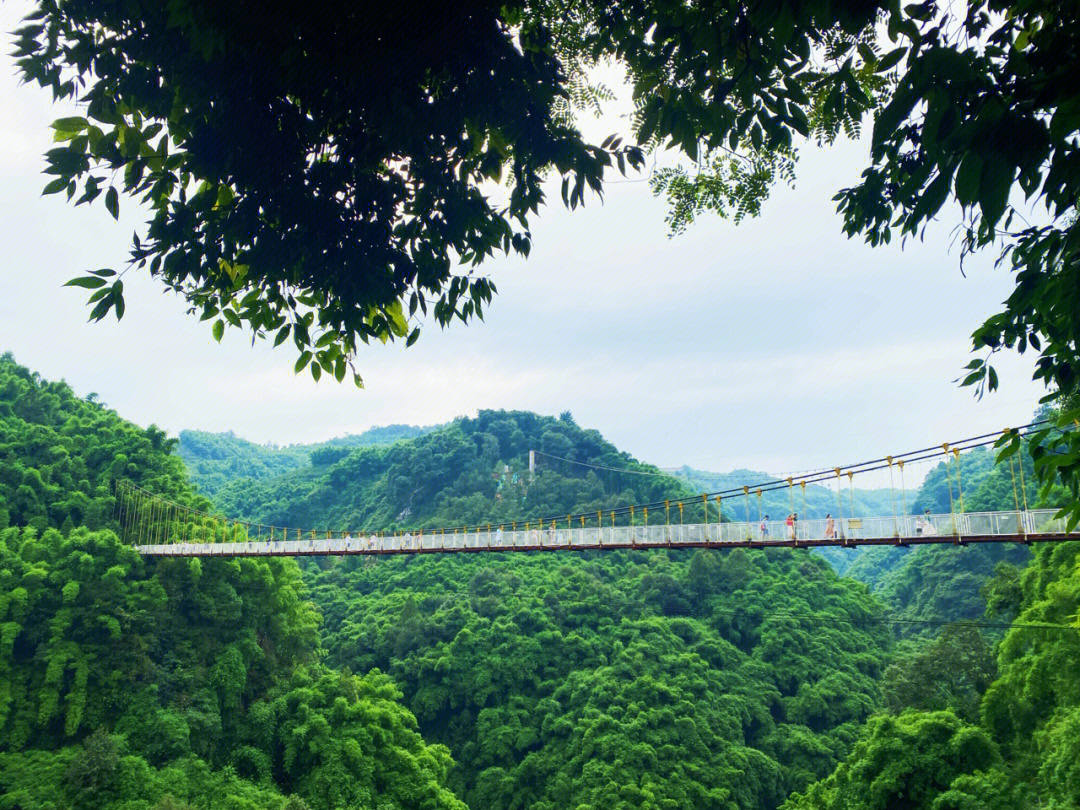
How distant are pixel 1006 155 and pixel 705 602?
28923mm

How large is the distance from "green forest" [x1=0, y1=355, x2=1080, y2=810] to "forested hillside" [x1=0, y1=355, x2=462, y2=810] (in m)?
0.06

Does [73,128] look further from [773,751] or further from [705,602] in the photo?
[705,602]

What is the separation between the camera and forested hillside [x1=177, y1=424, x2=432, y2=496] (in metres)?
65.8

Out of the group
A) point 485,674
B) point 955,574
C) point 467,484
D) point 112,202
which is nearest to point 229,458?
point 467,484

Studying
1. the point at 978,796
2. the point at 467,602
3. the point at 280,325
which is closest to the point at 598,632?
the point at 467,602

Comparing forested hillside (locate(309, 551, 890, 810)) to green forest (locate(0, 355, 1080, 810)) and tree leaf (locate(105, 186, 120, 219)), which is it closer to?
green forest (locate(0, 355, 1080, 810))

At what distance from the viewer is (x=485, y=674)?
2255 centimetres

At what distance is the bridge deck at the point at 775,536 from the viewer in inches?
309

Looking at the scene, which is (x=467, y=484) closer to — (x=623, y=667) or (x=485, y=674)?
(x=485, y=674)

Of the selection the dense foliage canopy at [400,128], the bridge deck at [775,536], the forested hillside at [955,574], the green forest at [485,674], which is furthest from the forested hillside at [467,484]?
the dense foliage canopy at [400,128]

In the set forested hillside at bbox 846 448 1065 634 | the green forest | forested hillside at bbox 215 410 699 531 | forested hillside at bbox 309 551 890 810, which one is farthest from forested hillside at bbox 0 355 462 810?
forested hillside at bbox 846 448 1065 634

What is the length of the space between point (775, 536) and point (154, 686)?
12725 mm

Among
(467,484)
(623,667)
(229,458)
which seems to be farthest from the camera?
(229,458)

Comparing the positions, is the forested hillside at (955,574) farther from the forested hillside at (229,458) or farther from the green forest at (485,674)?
the forested hillside at (229,458)
